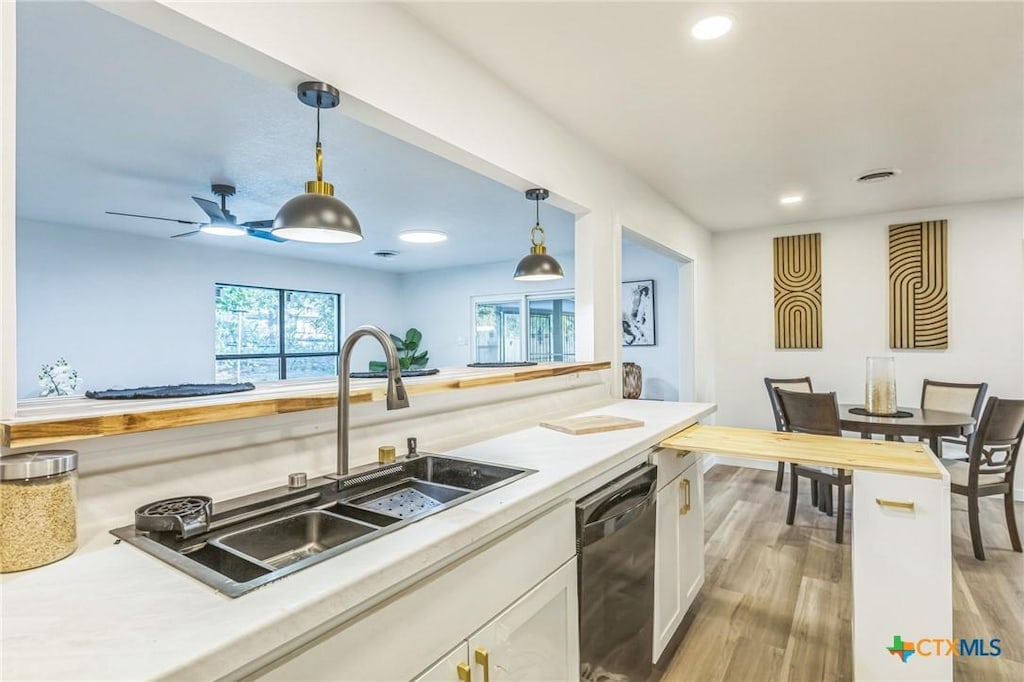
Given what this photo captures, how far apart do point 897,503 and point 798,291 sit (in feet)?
13.0

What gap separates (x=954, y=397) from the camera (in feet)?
13.2

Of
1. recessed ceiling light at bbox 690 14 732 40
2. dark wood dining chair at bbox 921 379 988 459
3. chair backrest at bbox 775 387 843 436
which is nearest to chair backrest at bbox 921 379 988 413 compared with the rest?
dark wood dining chair at bbox 921 379 988 459

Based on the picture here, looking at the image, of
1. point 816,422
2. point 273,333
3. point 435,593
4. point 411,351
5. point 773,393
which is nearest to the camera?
point 435,593

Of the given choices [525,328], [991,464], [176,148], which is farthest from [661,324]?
[176,148]

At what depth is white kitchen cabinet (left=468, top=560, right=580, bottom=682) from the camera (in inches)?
40.8

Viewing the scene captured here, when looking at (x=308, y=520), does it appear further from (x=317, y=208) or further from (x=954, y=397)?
(x=954, y=397)

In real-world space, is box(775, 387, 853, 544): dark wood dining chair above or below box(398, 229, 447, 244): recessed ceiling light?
below

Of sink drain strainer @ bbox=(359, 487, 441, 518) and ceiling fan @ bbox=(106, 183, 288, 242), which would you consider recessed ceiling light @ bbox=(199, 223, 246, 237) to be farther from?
sink drain strainer @ bbox=(359, 487, 441, 518)

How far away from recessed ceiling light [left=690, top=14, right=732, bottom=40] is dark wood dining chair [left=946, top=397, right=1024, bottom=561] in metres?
2.63

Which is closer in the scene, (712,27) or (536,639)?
(536,639)

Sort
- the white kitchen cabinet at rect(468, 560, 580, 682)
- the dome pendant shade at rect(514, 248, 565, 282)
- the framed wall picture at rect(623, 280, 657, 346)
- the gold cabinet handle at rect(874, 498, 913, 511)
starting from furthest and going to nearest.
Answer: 1. the framed wall picture at rect(623, 280, 657, 346)
2. the dome pendant shade at rect(514, 248, 565, 282)
3. the gold cabinet handle at rect(874, 498, 913, 511)
4. the white kitchen cabinet at rect(468, 560, 580, 682)

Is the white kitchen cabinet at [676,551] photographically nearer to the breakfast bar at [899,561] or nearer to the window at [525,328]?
the breakfast bar at [899,561]

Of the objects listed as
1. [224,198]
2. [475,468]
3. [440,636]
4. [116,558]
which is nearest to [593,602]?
[475,468]

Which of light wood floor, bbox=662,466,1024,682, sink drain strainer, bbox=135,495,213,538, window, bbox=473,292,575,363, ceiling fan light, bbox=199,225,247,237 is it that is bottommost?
light wood floor, bbox=662,466,1024,682
